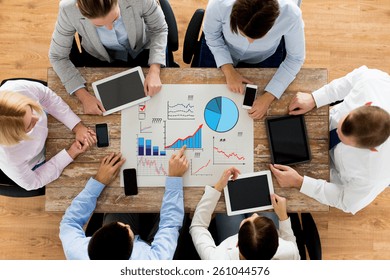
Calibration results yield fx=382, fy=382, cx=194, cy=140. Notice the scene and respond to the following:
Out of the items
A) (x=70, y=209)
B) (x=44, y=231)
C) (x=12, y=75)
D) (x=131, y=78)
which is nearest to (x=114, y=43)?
(x=131, y=78)

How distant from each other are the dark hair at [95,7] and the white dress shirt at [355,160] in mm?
1097

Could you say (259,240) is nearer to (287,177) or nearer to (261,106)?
(287,177)

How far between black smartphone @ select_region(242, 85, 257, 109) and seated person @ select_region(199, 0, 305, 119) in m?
0.02

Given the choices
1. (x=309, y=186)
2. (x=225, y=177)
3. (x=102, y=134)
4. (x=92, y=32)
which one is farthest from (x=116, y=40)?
(x=309, y=186)

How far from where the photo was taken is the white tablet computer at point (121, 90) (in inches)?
79.0

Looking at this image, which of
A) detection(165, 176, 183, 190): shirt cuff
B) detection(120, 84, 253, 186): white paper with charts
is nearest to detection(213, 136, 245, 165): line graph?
detection(120, 84, 253, 186): white paper with charts

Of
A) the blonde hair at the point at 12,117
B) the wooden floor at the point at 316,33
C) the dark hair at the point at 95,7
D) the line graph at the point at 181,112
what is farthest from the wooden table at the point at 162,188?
the wooden floor at the point at 316,33

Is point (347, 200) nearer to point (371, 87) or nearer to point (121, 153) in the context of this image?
point (371, 87)

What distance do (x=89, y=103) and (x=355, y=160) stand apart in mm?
1361

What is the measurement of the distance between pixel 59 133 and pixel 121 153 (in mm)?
346

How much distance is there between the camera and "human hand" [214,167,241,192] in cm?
191

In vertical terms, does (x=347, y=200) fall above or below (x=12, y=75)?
below

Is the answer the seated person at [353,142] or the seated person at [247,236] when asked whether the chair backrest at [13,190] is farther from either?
the seated person at [353,142]

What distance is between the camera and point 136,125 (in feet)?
6.54
